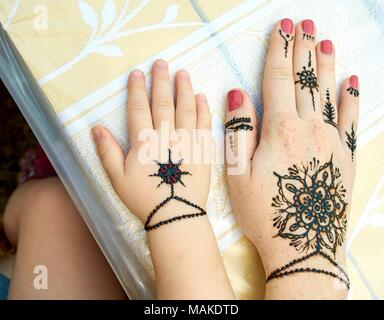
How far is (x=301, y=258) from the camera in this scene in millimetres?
651

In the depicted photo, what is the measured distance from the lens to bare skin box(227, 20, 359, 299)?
25.6 inches

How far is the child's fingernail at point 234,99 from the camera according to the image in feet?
2.15

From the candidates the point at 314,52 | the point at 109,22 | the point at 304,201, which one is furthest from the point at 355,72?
the point at 109,22

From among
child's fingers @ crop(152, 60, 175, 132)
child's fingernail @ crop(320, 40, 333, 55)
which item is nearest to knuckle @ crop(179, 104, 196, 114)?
child's fingers @ crop(152, 60, 175, 132)

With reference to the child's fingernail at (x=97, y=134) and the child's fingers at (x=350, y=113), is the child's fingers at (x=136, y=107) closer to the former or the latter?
the child's fingernail at (x=97, y=134)

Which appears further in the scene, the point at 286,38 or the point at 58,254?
the point at 58,254

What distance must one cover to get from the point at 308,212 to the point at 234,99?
198 millimetres

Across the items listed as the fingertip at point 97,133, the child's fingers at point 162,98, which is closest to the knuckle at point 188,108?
the child's fingers at point 162,98

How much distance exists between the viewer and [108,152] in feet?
2.06

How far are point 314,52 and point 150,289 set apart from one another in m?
0.45

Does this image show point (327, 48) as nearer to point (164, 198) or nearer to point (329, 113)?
point (329, 113)

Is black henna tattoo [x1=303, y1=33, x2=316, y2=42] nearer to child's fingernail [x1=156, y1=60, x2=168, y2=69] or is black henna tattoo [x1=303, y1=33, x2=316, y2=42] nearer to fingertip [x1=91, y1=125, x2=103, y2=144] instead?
child's fingernail [x1=156, y1=60, x2=168, y2=69]

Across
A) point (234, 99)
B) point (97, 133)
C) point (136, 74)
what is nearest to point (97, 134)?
point (97, 133)

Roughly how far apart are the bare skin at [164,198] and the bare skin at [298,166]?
6 centimetres
